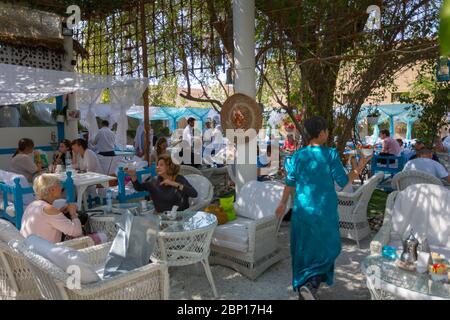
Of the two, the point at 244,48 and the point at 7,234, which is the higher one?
the point at 244,48

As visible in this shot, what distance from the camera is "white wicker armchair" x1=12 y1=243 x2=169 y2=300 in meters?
2.33

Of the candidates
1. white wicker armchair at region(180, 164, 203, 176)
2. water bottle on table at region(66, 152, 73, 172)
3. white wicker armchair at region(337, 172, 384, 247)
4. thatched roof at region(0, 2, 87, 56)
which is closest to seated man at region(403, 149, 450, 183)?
white wicker armchair at region(337, 172, 384, 247)

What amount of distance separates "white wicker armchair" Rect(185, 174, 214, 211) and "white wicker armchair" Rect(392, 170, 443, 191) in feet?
7.79

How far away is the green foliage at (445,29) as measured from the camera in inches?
20.7

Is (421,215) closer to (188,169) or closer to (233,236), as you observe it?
(233,236)

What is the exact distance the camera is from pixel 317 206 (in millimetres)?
3053

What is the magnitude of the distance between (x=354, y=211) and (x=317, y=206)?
74.9 inches

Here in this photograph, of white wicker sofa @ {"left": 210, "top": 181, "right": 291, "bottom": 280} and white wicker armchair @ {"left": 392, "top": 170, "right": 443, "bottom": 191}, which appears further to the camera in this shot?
white wicker armchair @ {"left": 392, "top": 170, "right": 443, "bottom": 191}

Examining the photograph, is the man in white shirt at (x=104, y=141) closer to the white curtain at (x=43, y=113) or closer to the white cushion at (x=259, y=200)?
the white curtain at (x=43, y=113)

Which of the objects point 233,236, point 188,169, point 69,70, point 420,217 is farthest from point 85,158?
point 420,217

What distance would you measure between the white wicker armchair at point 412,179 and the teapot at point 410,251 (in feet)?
7.37

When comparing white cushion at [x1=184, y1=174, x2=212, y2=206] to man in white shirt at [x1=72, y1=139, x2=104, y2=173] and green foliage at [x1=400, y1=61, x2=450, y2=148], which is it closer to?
man in white shirt at [x1=72, y1=139, x2=104, y2=173]

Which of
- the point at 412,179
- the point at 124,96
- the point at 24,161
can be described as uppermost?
the point at 124,96
